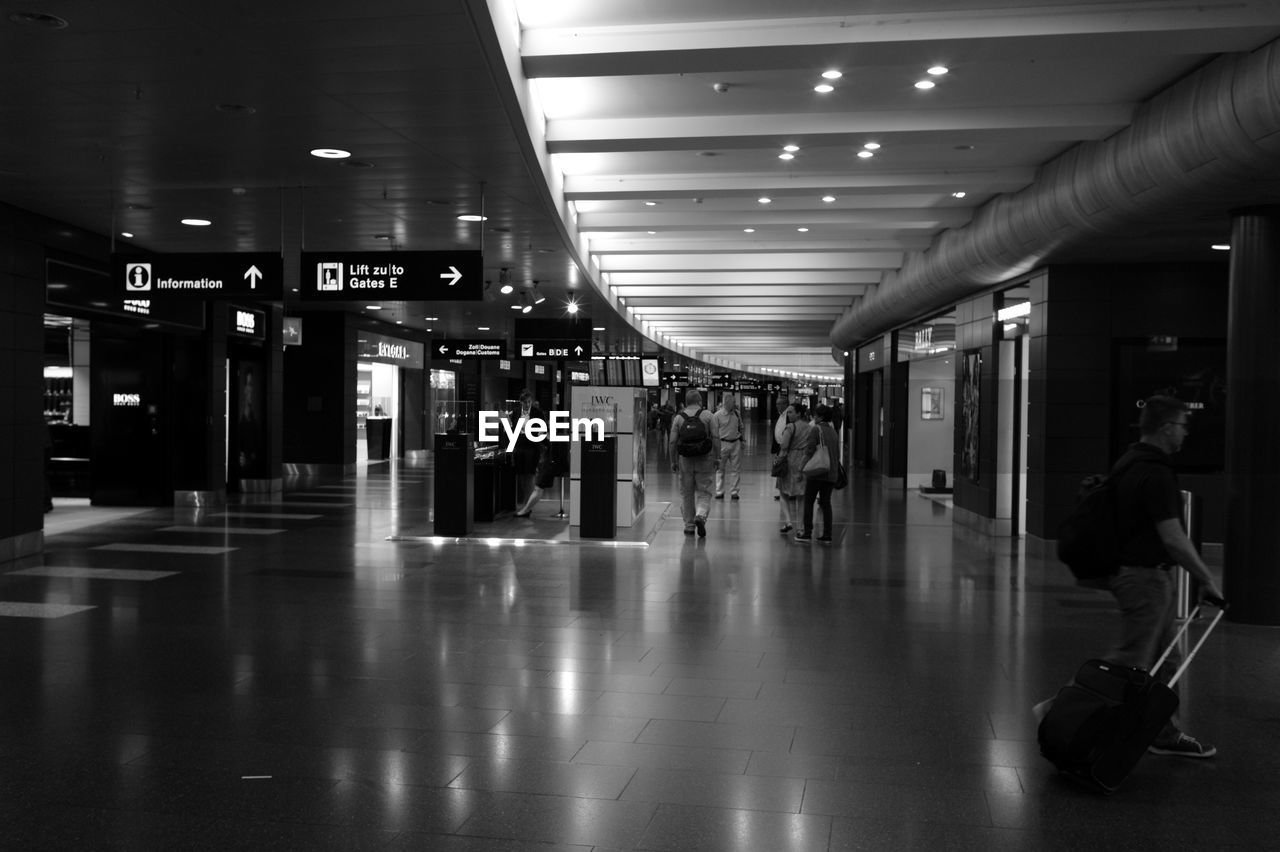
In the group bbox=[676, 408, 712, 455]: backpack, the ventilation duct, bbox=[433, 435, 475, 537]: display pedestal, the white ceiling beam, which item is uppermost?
the white ceiling beam

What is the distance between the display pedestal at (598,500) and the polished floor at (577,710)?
2001 mm

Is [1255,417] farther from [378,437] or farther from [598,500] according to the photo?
[378,437]

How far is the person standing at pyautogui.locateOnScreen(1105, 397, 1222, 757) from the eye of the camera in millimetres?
5090

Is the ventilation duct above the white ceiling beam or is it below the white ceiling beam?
below

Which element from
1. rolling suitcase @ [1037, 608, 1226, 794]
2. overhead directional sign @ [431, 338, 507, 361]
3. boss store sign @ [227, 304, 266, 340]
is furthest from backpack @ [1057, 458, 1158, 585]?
overhead directional sign @ [431, 338, 507, 361]

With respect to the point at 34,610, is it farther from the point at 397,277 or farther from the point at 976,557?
the point at 976,557

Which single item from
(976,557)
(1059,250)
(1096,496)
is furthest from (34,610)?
(1059,250)

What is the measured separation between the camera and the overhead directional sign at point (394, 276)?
1082 cm

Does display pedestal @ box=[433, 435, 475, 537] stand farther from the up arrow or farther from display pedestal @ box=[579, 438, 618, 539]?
the up arrow

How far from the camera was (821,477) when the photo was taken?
1345 centimetres

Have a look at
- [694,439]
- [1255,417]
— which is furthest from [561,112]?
[1255,417]

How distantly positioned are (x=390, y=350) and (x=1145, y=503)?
25.2m

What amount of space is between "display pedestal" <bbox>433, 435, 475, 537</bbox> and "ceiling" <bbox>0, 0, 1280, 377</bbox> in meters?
2.51

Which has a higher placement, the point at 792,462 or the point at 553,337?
the point at 553,337
